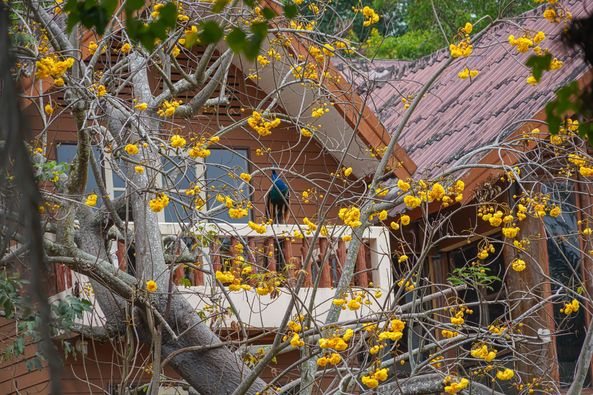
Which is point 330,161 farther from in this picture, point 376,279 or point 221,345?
point 221,345

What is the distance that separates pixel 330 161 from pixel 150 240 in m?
4.97

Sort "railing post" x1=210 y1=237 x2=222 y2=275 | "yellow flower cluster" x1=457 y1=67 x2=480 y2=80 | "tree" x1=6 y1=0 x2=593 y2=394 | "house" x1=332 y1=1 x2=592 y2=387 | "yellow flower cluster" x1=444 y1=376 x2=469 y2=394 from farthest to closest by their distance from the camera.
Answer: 1. "house" x1=332 y1=1 x2=592 y2=387
2. "railing post" x1=210 y1=237 x2=222 y2=275
3. "yellow flower cluster" x1=457 y1=67 x2=480 y2=80
4. "tree" x1=6 y1=0 x2=593 y2=394
5. "yellow flower cluster" x1=444 y1=376 x2=469 y2=394

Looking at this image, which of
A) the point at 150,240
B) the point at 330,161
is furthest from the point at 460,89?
the point at 150,240

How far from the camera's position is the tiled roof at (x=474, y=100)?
491 inches

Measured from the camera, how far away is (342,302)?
25.3 ft

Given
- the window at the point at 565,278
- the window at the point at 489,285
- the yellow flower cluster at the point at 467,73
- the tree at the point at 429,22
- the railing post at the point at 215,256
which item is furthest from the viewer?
the tree at the point at 429,22

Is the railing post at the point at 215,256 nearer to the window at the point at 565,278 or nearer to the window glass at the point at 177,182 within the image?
the window glass at the point at 177,182

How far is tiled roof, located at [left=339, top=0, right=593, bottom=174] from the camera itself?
40.9 ft

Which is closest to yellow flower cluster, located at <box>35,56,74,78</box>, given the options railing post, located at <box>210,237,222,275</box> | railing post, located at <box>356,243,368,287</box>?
railing post, located at <box>210,237,222,275</box>

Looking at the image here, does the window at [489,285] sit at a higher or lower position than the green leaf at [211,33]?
lower

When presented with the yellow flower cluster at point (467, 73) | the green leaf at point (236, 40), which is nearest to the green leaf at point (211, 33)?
the green leaf at point (236, 40)

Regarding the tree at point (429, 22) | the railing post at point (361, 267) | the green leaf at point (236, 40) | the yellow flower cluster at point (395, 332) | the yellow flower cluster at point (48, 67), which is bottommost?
the yellow flower cluster at point (395, 332)

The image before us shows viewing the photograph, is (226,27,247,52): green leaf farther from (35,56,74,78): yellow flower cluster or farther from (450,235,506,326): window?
(450,235,506,326): window

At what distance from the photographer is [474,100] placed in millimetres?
14055
